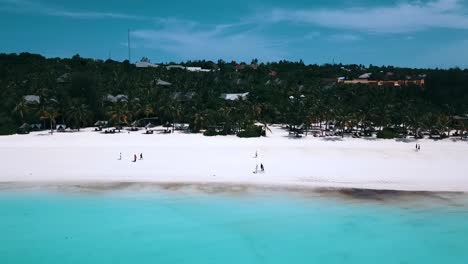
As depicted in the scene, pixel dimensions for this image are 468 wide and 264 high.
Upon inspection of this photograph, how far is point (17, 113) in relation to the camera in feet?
168

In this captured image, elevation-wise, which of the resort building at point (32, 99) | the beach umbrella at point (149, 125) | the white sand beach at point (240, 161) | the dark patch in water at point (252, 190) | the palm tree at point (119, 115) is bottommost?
the dark patch in water at point (252, 190)

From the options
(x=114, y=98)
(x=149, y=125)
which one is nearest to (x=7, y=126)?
(x=114, y=98)

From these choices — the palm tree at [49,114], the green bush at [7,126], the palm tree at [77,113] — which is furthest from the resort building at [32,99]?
the palm tree at [77,113]

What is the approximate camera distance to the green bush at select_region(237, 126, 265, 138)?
47.1 m

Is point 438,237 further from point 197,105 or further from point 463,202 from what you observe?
point 197,105

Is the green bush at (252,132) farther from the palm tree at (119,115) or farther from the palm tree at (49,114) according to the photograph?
the palm tree at (49,114)

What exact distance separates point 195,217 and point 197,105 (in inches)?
1346

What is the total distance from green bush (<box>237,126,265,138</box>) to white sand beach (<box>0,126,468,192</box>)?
1613 millimetres

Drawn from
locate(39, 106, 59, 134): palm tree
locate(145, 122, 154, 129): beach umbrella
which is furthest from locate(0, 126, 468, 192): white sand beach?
locate(145, 122, 154, 129): beach umbrella

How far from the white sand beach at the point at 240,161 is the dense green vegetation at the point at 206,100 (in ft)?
13.3

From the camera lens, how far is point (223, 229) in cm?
2308

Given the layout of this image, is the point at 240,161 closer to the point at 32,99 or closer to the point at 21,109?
the point at 21,109

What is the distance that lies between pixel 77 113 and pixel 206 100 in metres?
19.4

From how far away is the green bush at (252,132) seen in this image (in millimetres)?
47134
